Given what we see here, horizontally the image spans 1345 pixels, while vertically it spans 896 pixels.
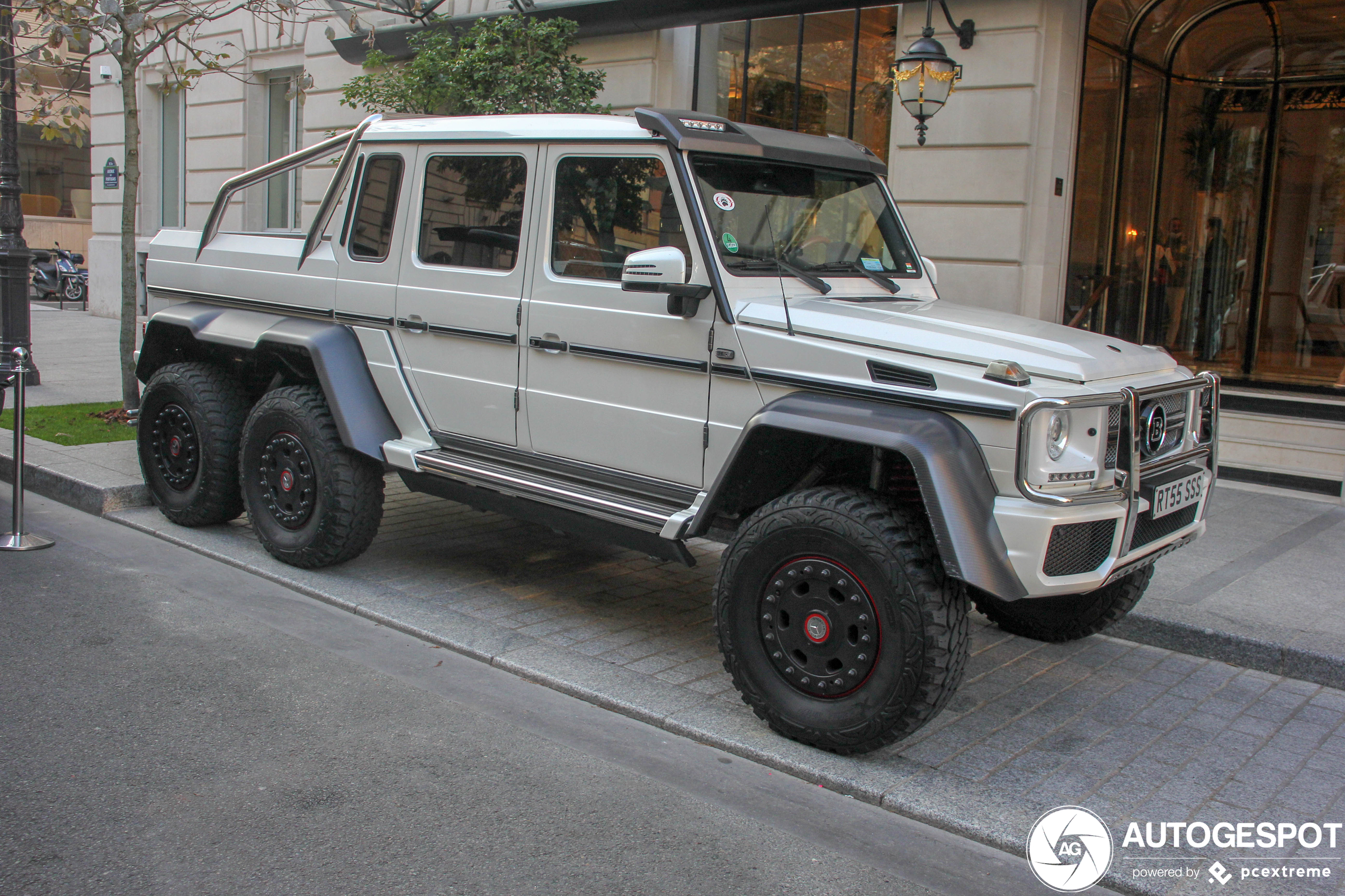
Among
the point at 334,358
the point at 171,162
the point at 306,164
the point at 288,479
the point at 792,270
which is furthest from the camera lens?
the point at 171,162

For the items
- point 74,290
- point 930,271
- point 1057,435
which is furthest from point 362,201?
point 74,290

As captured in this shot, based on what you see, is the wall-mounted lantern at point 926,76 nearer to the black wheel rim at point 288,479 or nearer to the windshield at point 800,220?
the windshield at point 800,220

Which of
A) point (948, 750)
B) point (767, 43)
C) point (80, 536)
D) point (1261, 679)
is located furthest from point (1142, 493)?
point (767, 43)

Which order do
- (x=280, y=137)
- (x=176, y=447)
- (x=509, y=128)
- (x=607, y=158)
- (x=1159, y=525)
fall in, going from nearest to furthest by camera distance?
(x=1159, y=525) → (x=607, y=158) → (x=509, y=128) → (x=176, y=447) → (x=280, y=137)

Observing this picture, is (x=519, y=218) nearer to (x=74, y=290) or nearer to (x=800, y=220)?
(x=800, y=220)

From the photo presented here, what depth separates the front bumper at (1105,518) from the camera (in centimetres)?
359

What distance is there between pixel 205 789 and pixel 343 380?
2428 millimetres

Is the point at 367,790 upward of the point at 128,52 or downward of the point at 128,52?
downward

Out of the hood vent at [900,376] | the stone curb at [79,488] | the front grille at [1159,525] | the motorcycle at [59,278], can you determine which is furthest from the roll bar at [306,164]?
the motorcycle at [59,278]

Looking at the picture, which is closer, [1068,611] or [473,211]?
[1068,611]

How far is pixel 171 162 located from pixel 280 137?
289 centimetres

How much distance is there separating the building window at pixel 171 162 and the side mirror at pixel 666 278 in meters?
17.0

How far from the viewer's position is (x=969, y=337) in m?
3.97

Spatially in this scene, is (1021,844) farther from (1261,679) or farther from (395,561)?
(395,561)
